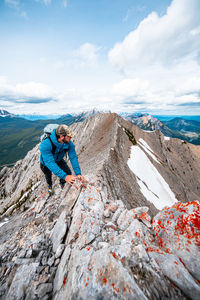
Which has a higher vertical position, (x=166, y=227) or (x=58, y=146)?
(x=58, y=146)

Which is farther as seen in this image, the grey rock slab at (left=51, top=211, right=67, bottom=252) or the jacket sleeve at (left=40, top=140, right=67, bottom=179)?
the jacket sleeve at (left=40, top=140, right=67, bottom=179)

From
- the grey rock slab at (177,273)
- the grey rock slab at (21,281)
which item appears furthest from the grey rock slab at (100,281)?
the grey rock slab at (177,273)

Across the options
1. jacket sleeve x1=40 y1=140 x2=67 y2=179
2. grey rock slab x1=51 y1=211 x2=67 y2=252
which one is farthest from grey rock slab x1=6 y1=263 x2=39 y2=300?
jacket sleeve x1=40 y1=140 x2=67 y2=179

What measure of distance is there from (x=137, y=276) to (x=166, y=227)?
360 centimetres

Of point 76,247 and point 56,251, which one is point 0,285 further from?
point 76,247

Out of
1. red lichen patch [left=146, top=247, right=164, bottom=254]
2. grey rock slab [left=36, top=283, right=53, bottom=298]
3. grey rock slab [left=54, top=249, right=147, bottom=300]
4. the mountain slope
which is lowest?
the mountain slope

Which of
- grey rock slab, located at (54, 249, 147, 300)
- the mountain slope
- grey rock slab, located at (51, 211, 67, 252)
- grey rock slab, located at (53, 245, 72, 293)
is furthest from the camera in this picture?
the mountain slope

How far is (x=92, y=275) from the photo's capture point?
555 cm

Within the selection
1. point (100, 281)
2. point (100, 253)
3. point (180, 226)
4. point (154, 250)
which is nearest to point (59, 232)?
point (100, 253)

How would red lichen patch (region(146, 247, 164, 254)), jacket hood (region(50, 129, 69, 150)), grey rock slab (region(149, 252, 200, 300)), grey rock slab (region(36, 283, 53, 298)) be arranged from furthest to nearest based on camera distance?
jacket hood (region(50, 129, 69, 150))
red lichen patch (region(146, 247, 164, 254))
grey rock slab (region(36, 283, 53, 298))
grey rock slab (region(149, 252, 200, 300))

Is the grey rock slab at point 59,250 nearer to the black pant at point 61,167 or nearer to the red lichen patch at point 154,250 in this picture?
the red lichen patch at point 154,250

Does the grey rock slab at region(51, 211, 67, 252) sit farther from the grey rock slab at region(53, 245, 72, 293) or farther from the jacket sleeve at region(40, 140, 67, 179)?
the jacket sleeve at region(40, 140, 67, 179)

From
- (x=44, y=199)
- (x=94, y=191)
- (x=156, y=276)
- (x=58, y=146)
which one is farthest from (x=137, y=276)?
(x=44, y=199)

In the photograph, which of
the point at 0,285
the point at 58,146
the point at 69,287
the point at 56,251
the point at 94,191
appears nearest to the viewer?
the point at 69,287
